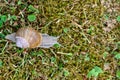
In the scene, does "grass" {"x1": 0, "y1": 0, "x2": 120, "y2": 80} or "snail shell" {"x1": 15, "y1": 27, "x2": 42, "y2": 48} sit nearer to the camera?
"snail shell" {"x1": 15, "y1": 27, "x2": 42, "y2": 48}

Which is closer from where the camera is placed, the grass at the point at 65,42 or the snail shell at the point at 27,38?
the snail shell at the point at 27,38

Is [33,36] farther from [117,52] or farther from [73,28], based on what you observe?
[117,52]

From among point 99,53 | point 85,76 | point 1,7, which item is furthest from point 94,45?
point 1,7

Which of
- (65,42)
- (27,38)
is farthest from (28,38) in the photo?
(65,42)

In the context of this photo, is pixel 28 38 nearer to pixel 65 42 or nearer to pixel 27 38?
pixel 27 38
